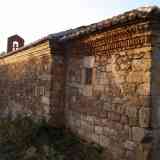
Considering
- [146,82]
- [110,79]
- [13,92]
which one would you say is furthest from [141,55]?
[13,92]

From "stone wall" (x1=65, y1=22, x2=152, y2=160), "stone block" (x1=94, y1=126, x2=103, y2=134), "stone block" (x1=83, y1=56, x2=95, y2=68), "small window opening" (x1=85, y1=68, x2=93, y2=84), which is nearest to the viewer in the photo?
"stone wall" (x1=65, y1=22, x2=152, y2=160)

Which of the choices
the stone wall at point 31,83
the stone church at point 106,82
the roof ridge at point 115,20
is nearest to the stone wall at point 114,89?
the stone church at point 106,82

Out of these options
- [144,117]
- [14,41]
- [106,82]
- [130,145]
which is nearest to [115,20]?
[106,82]

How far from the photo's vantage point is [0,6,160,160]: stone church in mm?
5430

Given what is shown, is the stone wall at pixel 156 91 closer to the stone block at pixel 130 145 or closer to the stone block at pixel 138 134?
the stone block at pixel 138 134

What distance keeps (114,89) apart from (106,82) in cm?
32

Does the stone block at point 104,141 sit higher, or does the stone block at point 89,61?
the stone block at point 89,61

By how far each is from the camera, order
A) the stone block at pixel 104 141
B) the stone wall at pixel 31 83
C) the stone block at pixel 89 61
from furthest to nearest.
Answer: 1. the stone wall at pixel 31 83
2. the stone block at pixel 89 61
3. the stone block at pixel 104 141

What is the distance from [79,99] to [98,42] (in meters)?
1.62

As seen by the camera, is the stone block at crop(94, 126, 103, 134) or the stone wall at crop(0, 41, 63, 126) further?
the stone wall at crop(0, 41, 63, 126)

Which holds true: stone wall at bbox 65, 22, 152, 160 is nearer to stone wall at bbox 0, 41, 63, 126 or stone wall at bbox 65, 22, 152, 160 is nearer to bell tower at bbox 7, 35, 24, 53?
stone wall at bbox 0, 41, 63, 126

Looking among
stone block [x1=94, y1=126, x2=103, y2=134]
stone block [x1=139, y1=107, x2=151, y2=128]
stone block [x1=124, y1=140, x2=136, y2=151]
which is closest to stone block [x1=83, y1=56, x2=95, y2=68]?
stone block [x1=94, y1=126, x2=103, y2=134]

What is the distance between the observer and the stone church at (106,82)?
5430 mm

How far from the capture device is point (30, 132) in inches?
314
